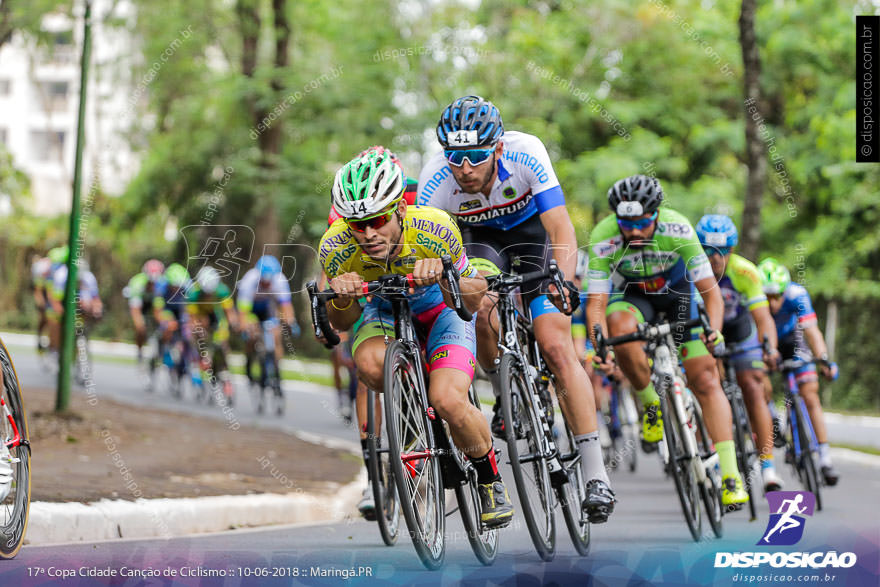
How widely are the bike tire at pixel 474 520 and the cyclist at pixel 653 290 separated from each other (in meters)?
1.94

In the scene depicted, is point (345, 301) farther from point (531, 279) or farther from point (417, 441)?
point (531, 279)

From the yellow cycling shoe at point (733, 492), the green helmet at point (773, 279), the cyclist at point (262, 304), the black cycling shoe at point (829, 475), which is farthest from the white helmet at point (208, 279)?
the yellow cycling shoe at point (733, 492)

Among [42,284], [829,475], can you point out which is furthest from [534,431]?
[42,284]

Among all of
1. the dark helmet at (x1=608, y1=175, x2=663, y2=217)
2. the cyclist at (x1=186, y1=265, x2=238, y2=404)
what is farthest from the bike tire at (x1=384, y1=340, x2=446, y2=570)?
the cyclist at (x1=186, y1=265, x2=238, y2=404)

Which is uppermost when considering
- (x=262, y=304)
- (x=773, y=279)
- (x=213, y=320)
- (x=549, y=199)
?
(x=549, y=199)

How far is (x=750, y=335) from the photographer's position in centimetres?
998

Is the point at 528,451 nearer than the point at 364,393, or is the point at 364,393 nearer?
the point at 528,451

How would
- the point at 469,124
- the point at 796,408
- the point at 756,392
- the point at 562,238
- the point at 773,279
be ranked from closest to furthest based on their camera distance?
the point at 469,124 < the point at 562,238 < the point at 756,392 < the point at 796,408 < the point at 773,279

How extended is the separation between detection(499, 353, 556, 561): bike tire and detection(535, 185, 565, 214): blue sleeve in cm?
81

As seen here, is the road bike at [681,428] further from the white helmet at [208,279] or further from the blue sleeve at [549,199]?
the white helmet at [208,279]

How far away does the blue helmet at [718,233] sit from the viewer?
360 inches

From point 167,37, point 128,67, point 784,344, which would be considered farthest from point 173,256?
point 784,344

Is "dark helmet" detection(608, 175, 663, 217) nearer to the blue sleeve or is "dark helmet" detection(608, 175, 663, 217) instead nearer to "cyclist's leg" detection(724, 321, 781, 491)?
the blue sleeve

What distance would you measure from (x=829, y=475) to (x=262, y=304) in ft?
26.0
